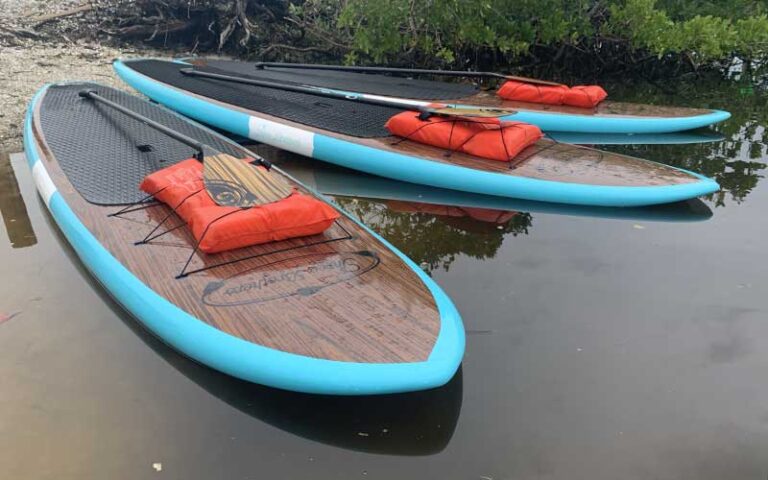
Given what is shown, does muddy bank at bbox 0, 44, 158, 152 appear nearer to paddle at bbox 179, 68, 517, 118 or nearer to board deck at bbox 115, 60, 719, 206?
paddle at bbox 179, 68, 517, 118

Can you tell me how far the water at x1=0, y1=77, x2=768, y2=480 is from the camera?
2000 mm

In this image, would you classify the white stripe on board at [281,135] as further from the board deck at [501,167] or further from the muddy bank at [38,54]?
the muddy bank at [38,54]

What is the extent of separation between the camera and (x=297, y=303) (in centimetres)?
238

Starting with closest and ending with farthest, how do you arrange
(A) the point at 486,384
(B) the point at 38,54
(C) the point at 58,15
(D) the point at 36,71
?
(A) the point at 486,384 < (D) the point at 36,71 < (B) the point at 38,54 < (C) the point at 58,15

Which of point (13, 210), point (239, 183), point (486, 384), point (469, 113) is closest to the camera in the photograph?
point (486, 384)

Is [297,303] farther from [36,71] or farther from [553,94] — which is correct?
[36,71]

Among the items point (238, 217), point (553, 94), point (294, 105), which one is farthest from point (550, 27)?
point (238, 217)

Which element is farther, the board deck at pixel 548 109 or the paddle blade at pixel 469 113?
the board deck at pixel 548 109

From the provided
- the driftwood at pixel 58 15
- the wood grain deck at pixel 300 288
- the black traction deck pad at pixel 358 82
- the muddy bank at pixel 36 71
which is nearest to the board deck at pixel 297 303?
the wood grain deck at pixel 300 288

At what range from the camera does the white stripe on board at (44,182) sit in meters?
3.30

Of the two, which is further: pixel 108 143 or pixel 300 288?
pixel 108 143

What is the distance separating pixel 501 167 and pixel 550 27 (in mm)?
3998

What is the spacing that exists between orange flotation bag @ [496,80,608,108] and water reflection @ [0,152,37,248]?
397 centimetres

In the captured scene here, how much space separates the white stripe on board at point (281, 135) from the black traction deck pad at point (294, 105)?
171 millimetres
